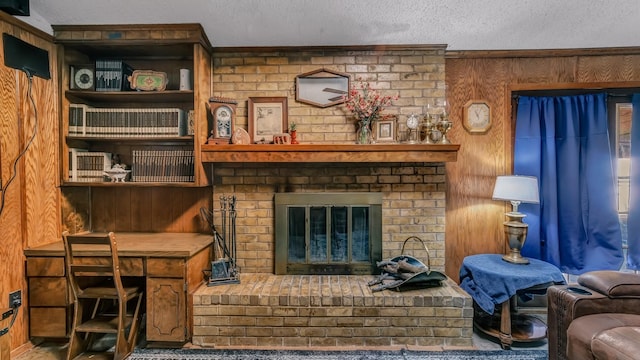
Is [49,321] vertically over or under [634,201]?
under

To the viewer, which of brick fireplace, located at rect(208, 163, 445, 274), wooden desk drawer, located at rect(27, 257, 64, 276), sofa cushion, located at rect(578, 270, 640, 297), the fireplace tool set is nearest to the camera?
sofa cushion, located at rect(578, 270, 640, 297)

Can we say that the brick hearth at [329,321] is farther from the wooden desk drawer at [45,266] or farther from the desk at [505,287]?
the wooden desk drawer at [45,266]

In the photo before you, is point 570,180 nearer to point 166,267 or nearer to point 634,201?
point 634,201

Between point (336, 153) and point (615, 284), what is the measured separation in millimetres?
1843

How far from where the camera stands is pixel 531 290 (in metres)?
2.11

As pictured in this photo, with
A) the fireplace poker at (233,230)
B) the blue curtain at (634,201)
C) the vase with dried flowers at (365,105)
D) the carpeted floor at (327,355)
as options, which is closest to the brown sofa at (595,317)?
the carpeted floor at (327,355)

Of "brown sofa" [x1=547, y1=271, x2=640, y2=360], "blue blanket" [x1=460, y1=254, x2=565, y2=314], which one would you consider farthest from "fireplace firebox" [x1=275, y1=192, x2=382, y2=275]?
"brown sofa" [x1=547, y1=271, x2=640, y2=360]

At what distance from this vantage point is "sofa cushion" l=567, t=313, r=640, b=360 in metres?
1.48

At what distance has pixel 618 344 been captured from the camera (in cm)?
135

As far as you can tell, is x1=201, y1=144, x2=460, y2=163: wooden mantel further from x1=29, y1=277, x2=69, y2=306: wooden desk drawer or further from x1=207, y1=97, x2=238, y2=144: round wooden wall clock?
x1=29, y1=277, x2=69, y2=306: wooden desk drawer

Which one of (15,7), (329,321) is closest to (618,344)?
(329,321)

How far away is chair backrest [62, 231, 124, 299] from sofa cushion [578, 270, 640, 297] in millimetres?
2843

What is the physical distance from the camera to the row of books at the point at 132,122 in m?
2.45

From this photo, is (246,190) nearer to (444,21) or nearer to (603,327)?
(444,21)
